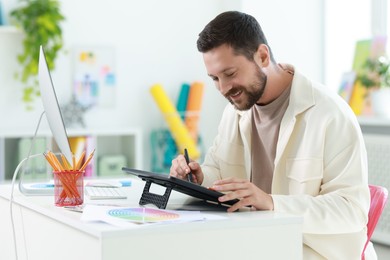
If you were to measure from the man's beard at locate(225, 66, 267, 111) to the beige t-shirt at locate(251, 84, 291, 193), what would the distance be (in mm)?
108

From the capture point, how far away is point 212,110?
19.3ft

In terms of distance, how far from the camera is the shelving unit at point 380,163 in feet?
14.7

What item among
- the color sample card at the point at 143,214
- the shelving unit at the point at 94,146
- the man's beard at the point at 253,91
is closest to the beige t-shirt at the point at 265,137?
the man's beard at the point at 253,91

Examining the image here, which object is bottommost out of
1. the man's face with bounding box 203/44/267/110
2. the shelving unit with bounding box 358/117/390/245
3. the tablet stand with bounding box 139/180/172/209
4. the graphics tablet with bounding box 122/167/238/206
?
the shelving unit with bounding box 358/117/390/245

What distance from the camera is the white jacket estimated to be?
2041 mm

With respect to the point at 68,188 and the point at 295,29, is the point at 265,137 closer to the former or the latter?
the point at 68,188

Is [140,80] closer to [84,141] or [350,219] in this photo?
[84,141]

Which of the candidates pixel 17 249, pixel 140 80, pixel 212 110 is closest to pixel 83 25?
pixel 140 80

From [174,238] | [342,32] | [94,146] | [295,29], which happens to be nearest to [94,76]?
[94,146]

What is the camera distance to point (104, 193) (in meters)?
2.34

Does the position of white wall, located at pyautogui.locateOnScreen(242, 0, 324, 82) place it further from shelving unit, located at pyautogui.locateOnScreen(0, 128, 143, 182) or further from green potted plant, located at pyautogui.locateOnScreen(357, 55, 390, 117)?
shelving unit, located at pyautogui.locateOnScreen(0, 128, 143, 182)

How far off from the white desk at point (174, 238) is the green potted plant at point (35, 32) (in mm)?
3058

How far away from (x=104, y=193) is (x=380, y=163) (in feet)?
8.70

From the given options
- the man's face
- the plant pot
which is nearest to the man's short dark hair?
the man's face
